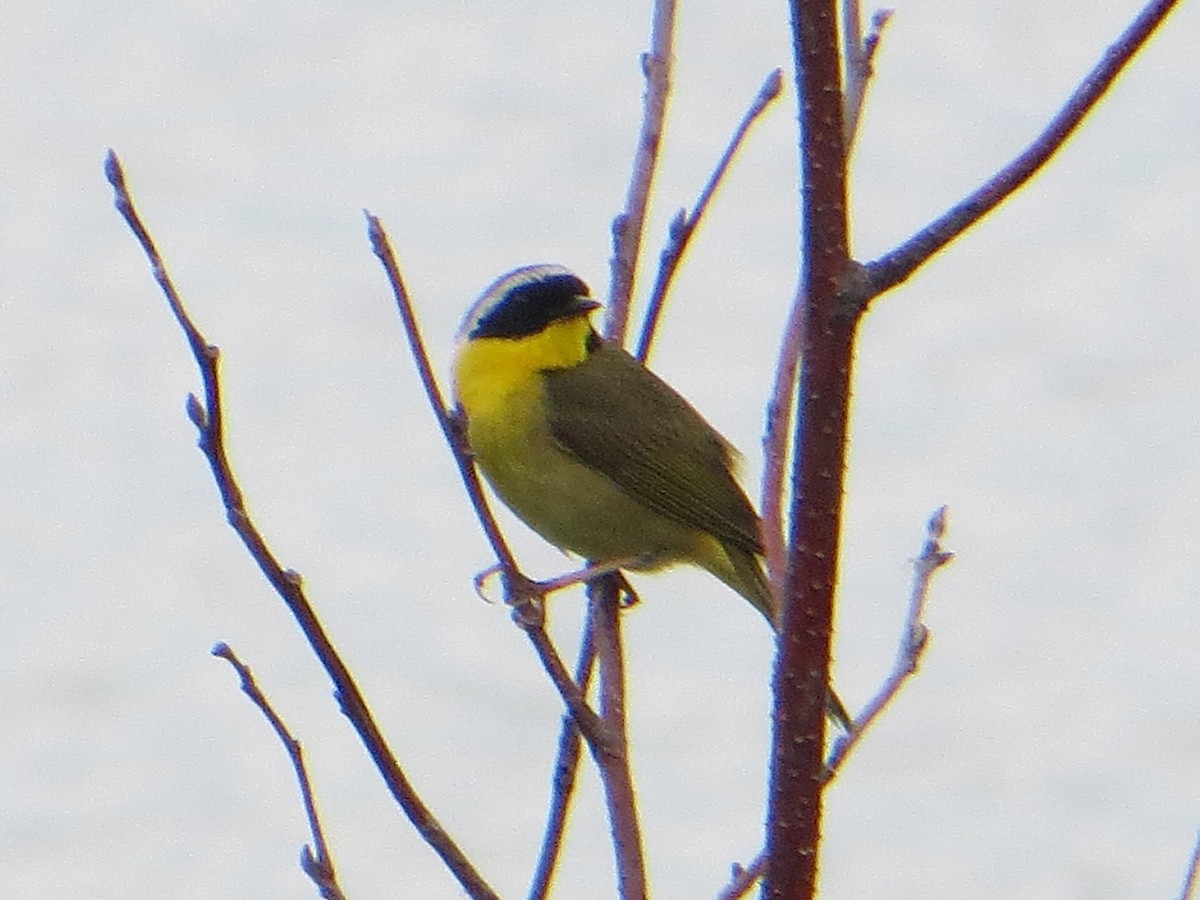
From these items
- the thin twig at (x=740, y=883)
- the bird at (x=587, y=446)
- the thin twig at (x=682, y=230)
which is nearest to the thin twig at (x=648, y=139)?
the thin twig at (x=682, y=230)

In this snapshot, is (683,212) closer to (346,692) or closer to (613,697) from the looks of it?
(613,697)

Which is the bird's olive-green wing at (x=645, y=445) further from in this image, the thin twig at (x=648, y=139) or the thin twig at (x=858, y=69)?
the thin twig at (x=858, y=69)

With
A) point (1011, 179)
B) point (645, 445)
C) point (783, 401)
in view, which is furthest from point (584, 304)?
point (1011, 179)

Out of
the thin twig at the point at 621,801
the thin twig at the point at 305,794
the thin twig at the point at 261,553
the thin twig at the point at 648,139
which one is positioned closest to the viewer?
the thin twig at the point at 261,553

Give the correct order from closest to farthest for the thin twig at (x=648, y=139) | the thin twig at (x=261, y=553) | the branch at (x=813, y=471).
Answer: the branch at (x=813, y=471) < the thin twig at (x=261, y=553) < the thin twig at (x=648, y=139)

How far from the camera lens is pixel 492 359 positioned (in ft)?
9.85

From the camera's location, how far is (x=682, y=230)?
162 cm

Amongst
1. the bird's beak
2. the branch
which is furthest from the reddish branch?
the bird's beak

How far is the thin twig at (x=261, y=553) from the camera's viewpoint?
3.14 feet

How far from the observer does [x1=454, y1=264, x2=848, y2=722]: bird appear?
292 centimetres

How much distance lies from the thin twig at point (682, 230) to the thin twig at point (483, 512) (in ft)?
1.35

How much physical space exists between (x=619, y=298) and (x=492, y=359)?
1.05m

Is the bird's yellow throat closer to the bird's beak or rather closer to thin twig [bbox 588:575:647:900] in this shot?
the bird's beak

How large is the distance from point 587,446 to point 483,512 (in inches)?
71.7
